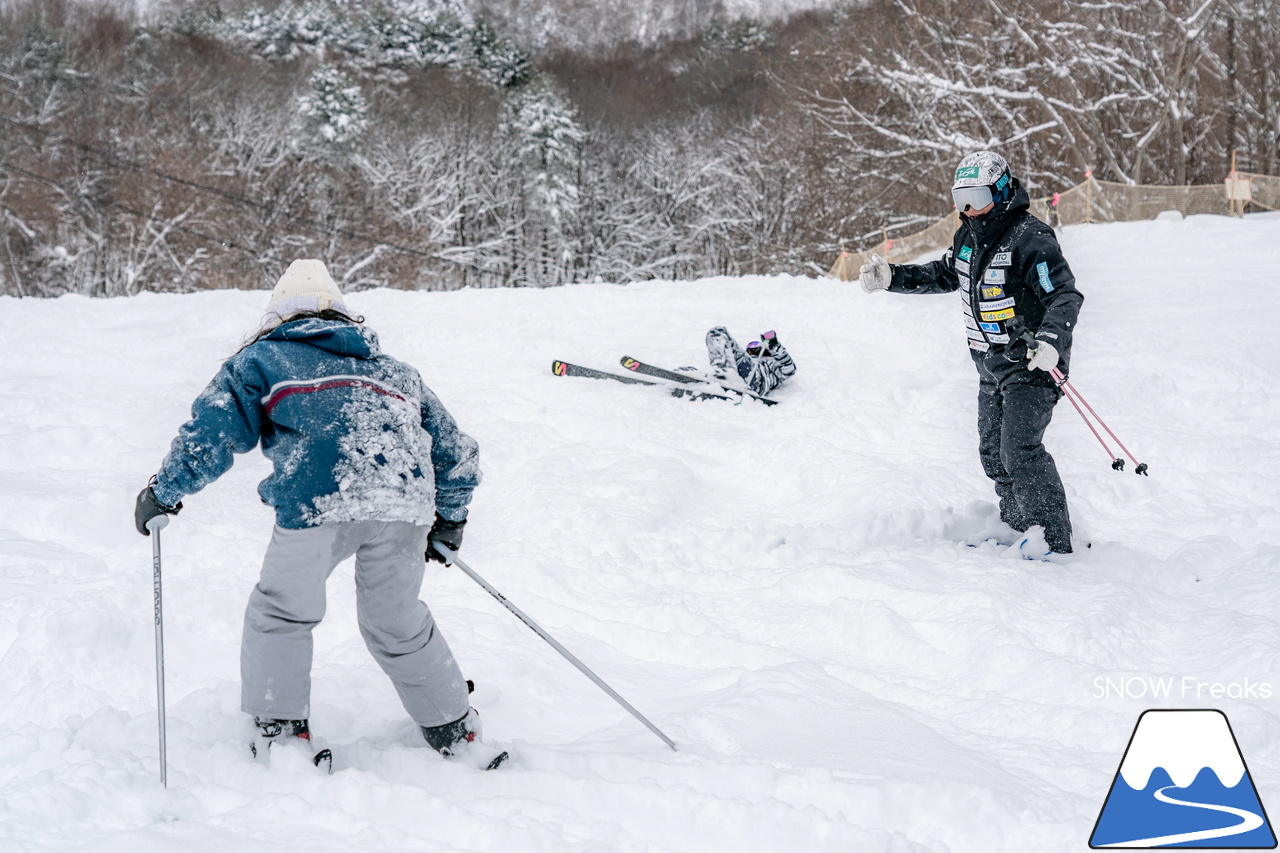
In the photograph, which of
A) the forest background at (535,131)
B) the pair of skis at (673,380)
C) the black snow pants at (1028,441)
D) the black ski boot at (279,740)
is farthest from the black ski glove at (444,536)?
the forest background at (535,131)

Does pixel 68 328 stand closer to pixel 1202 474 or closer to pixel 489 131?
pixel 1202 474

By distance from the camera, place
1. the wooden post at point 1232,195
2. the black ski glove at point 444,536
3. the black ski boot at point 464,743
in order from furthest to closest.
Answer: the wooden post at point 1232,195, the black ski glove at point 444,536, the black ski boot at point 464,743

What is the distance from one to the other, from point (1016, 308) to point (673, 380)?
4.16 metres

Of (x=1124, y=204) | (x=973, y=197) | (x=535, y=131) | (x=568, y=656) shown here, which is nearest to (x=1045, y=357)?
(x=973, y=197)

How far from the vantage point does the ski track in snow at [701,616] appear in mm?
2375

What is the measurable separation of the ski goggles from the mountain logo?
2.43 m

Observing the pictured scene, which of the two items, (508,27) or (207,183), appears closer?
(207,183)

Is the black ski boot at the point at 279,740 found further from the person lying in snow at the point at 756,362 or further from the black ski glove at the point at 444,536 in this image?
the person lying in snow at the point at 756,362

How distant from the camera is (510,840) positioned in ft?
7.29

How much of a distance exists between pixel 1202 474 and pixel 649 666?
4.09 metres

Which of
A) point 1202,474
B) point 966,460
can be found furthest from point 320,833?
point 1202,474

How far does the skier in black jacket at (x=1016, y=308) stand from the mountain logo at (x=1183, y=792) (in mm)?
1562

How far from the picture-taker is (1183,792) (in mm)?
2584

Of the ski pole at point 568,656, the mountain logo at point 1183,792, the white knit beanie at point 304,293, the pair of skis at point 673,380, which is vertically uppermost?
the white knit beanie at point 304,293
